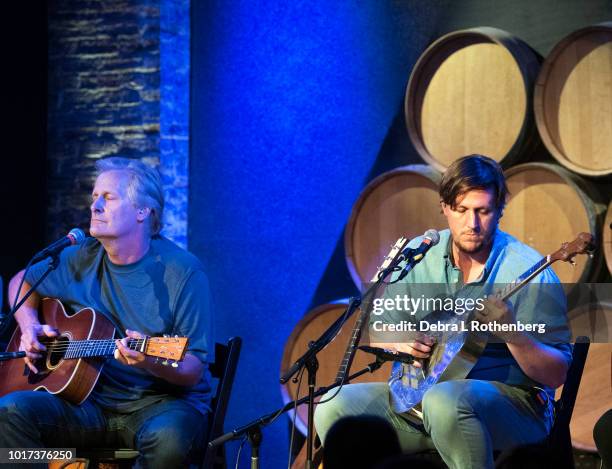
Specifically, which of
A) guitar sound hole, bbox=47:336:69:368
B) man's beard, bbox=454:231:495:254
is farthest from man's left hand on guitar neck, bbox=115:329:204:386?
man's beard, bbox=454:231:495:254

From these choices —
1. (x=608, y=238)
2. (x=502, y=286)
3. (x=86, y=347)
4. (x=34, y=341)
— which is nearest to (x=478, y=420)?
(x=502, y=286)

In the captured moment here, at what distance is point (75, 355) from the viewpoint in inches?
145

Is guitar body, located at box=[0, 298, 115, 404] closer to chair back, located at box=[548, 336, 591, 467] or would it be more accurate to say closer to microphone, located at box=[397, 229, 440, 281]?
microphone, located at box=[397, 229, 440, 281]

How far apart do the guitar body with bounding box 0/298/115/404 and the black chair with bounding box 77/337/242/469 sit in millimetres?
235

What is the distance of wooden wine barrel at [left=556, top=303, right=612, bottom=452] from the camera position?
3930 millimetres

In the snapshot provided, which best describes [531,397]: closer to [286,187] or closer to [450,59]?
[450,59]

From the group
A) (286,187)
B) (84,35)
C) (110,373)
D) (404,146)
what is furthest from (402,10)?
(110,373)

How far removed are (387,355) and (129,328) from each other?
3.85 ft

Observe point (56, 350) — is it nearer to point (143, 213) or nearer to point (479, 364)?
point (143, 213)

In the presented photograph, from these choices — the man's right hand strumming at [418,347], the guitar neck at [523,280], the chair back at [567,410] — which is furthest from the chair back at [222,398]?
the chair back at [567,410]

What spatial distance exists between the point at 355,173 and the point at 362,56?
627 mm

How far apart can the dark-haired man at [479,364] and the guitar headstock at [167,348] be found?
1.76 ft

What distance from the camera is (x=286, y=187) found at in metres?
5.42

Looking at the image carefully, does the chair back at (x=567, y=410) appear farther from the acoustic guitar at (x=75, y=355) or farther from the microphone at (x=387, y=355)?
the acoustic guitar at (x=75, y=355)
